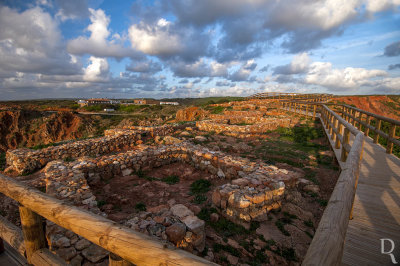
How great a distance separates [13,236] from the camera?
229 cm

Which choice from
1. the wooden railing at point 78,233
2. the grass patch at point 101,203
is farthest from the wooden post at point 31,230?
the grass patch at point 101,203

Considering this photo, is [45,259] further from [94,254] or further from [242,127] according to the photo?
[242,127]

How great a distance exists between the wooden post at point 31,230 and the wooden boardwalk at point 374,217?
3520mm

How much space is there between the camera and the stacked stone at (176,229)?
3.29 m

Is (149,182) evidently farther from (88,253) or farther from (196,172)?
(88,253)

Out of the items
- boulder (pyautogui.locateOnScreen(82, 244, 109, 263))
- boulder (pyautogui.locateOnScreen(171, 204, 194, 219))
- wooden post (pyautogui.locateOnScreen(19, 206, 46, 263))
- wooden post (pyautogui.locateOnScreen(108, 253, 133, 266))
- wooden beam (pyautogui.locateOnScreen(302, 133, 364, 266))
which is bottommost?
boulder (pyautogui.locateOnScreen(82, 244, 109, 263))

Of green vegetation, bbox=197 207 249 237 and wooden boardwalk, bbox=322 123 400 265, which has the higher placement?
wooden boardwalk, bbox=322 123 400 265

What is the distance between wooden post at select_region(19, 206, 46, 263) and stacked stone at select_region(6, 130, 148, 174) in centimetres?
844

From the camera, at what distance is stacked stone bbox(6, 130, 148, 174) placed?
8312 millimetres

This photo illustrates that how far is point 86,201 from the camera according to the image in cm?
445

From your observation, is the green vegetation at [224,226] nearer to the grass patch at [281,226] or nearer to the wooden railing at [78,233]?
the grass patch at [281,226]

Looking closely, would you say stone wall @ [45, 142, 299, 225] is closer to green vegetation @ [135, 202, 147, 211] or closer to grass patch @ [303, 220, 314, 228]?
grass patch @ [303, 220, 314, 228]

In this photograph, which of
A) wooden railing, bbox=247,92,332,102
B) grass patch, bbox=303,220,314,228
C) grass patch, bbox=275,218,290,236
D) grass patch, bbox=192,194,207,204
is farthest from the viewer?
wooden railing, bbox=247,92,332,102

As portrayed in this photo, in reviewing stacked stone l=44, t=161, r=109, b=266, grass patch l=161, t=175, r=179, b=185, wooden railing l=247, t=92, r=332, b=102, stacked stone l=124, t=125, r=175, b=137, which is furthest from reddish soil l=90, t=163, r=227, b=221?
wooden railing l=247, t=92, r=332, b=102
